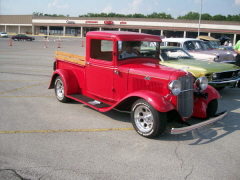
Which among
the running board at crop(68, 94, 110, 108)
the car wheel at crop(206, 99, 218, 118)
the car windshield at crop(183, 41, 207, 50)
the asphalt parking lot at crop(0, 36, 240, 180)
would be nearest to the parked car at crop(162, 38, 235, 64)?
the car windshield at crop(183, 41, 207, 50)

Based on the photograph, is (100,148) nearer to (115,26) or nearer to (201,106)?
(201,106)

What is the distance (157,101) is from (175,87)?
1.49ft

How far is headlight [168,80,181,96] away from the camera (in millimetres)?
4855

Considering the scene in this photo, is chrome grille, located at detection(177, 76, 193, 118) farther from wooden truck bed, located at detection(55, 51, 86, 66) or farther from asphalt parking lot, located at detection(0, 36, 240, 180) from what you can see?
wooden truck bed, located at detection(55, 51, 86, 66)

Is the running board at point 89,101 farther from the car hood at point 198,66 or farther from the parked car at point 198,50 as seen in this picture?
the parked car at point 198,50

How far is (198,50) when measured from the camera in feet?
38.2

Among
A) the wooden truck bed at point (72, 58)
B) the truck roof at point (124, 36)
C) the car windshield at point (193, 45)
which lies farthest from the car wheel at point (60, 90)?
the car windshield at point (193, 45)

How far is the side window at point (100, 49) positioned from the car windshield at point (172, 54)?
3304mm

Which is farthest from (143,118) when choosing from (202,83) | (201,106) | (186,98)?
(202,83)

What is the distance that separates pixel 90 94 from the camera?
6.53 metres

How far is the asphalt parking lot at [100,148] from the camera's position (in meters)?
3.73

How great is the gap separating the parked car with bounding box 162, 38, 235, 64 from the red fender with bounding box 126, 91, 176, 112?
6.85 metres

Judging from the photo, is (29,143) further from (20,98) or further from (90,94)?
(20,98)

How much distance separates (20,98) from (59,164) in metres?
4.36
